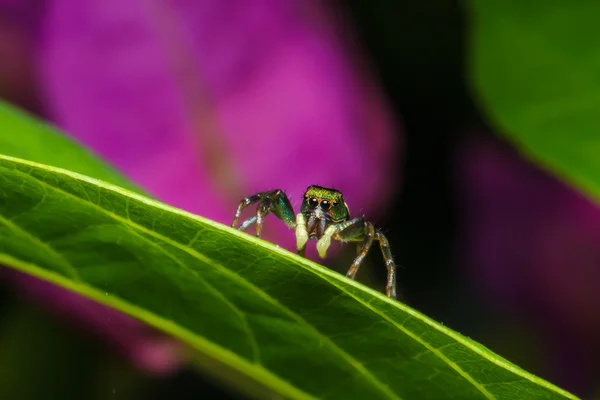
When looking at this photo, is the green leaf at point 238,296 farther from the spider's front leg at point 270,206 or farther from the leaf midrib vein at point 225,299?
the spider's front leg at point 270,206

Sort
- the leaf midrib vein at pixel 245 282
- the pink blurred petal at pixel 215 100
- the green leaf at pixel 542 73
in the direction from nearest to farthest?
the leaf midrib vein at pixel 245 282
the green leaf at pixel 542 73
the pink blurred petal at pixel 215 100

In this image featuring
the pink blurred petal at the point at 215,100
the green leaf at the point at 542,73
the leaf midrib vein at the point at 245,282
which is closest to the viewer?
the leaf midrib vein at the point at 245,282

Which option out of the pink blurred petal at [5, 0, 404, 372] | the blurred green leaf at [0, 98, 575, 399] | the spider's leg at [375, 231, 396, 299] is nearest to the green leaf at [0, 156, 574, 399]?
the blurred green leaf at [0, 98, 575, 399]

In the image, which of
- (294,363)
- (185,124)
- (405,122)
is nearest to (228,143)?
(185,124)

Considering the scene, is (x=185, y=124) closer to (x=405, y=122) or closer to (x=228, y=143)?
(x=228, y=143)

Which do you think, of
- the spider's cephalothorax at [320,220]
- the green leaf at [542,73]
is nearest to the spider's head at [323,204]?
the spider's cephalothorax at [320,220]

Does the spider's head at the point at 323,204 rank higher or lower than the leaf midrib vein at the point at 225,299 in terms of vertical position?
higher

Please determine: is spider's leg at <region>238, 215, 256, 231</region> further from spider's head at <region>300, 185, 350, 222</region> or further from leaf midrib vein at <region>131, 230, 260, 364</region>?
leaf midrib vein at <region>131, 230, 260, 364</region>
